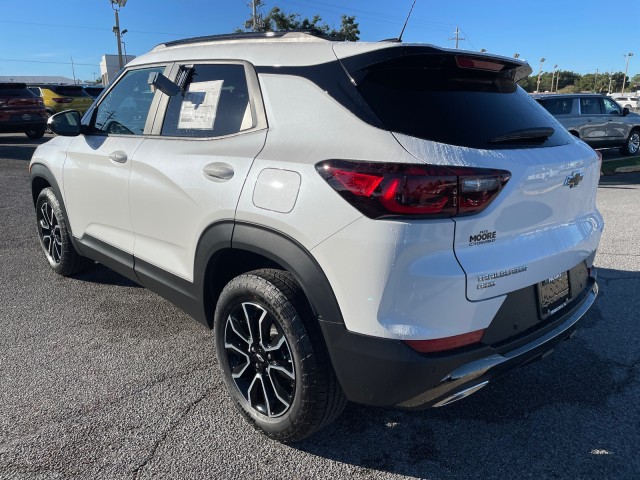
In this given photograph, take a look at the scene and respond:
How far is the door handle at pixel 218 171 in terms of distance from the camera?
2432 millimetres

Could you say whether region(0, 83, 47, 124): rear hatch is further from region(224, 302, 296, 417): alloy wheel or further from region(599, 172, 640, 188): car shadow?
region(224, 302, 296, 417): alloy wheel

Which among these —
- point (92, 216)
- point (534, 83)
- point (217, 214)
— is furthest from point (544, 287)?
point (534, 83)

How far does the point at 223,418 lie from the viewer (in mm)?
2631

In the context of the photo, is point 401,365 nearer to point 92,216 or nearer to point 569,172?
point 569,172

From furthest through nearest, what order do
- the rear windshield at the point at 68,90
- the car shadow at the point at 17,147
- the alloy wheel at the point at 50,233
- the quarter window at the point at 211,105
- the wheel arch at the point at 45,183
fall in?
the rear windshield at the point at 68,90 → the car shadow at the point at 17,147 → the alloy wheel at the point at 50,233 → the wheel arch at the point at 45,183 → the quarter window at the point at 211,105

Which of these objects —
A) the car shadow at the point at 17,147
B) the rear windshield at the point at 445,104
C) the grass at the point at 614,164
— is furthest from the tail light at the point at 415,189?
the car shadow at the point at 17,147

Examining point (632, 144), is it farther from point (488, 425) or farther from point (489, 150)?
point (489, 150)

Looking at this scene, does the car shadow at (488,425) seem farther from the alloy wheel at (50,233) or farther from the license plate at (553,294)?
the alloy wheel at (50,233)

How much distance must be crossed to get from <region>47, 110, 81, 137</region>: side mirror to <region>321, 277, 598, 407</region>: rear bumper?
2.78m

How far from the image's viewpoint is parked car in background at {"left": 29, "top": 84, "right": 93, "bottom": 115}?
2114 cm

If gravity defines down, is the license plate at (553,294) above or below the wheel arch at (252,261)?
below

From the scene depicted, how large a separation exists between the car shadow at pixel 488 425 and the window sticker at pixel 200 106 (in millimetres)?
1720

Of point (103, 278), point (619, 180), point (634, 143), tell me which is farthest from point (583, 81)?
point (103, 278)

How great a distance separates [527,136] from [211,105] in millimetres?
1595
